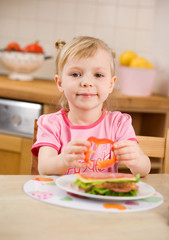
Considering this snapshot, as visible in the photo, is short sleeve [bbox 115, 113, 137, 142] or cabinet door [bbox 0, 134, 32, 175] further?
cabinet door [bbox 0, 134, 32, 175]

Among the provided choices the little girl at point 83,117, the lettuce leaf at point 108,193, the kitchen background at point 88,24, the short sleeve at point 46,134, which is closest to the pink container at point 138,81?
the kitchen background at point 88,24

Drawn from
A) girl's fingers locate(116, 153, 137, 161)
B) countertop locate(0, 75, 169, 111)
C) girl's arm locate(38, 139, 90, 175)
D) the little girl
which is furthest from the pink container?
girl's fingers locate(116, 153, 137, 161)

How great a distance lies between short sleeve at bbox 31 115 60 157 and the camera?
1.33m

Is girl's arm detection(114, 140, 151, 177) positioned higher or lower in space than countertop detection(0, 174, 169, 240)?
higher

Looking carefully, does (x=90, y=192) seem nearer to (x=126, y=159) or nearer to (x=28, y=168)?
(x=126, y=159)

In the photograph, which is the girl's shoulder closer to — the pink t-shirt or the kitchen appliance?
the pink t-shirt

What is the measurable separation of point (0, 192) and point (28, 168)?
1426 millimetres

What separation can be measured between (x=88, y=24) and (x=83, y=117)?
1.71 m

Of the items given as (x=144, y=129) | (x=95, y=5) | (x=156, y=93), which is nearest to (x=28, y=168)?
(x=144, y=129)

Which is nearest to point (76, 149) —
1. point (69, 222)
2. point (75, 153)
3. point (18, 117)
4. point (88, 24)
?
point (75, 153)

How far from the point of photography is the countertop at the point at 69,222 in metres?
0.77

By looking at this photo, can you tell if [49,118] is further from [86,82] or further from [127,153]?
[127,153]

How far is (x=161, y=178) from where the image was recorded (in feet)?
4.10

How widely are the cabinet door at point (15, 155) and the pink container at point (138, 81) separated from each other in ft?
2.13
